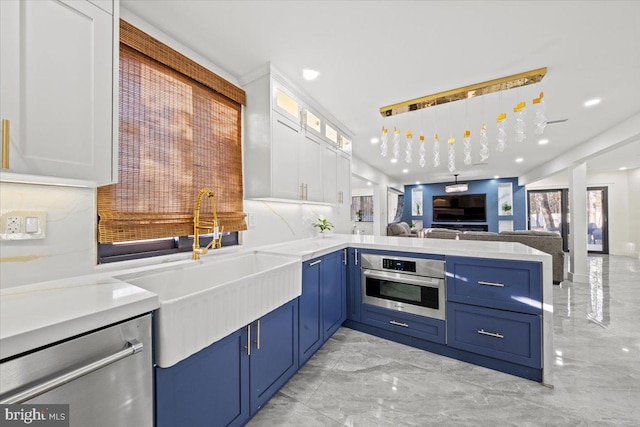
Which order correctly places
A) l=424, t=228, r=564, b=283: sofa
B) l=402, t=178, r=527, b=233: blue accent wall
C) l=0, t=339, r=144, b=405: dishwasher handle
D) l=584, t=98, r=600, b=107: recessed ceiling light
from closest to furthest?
l=0, t=339, r=144, b=405: dishwasher handle < l=584, t=98, r=600, b=107: recessed ceiling light < l=424, t=228, r=564, b=283: sofa < l=402, t=178, r=527, b=233: blue accent wall

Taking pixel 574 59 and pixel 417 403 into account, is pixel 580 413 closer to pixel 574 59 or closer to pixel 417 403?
pixel 417 403

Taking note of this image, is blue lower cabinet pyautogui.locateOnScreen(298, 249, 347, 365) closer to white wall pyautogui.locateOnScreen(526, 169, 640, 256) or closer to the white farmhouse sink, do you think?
the white farmhouse sink

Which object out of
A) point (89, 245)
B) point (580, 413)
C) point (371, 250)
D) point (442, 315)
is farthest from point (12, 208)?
point (580, 413)

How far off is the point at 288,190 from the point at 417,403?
1.86 metres

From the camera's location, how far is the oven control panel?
7.52 ft

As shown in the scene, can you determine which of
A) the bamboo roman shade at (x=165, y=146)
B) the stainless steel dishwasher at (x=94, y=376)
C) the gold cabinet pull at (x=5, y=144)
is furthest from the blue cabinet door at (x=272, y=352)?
the gold cabinet pull at (x=5, y=144)

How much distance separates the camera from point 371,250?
98.7 inches

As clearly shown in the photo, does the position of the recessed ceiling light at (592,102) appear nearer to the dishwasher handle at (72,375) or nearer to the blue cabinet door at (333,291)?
the blue cabinet door at (333,291)

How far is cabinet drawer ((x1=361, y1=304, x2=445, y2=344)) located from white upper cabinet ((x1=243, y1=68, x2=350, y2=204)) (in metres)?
1.33

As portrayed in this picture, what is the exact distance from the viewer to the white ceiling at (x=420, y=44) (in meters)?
1.52

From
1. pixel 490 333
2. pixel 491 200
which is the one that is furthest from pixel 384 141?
pixel 491 200

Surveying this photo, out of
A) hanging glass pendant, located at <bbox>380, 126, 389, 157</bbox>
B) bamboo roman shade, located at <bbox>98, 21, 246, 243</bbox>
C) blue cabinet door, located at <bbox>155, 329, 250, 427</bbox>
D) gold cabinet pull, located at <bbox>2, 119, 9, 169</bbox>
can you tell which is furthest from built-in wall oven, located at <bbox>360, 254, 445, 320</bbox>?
gold cabinet pull, located at <bbox>2, 119, 9, 169</bbox>

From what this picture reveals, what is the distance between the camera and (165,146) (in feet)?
5.32

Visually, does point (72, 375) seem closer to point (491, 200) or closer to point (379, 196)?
point (379, 196)
